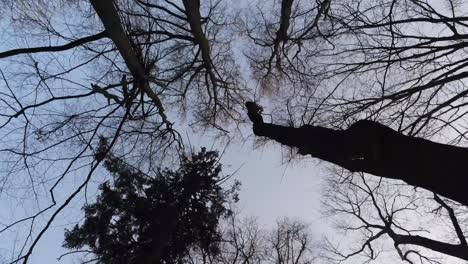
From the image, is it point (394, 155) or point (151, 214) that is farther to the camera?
point (151, 214)

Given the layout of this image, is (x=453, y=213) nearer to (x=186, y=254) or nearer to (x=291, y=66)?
(x=291, y=66)

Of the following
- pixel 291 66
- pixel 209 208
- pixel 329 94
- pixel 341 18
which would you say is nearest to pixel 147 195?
pixel 209 208

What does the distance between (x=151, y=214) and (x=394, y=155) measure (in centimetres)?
778

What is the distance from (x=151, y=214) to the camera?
31.1 feet

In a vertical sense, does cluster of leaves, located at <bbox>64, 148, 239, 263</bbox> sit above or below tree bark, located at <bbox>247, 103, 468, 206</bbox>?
above

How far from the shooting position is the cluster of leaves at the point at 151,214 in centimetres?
932

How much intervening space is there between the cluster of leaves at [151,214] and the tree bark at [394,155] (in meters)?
5.99

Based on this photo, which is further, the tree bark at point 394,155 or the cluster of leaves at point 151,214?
the cluster of leaves at point 151,214

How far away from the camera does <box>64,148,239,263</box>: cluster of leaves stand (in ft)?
30.6

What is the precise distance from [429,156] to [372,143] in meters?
0.41

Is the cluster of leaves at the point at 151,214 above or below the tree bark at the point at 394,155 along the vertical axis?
above

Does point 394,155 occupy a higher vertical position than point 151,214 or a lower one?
lower

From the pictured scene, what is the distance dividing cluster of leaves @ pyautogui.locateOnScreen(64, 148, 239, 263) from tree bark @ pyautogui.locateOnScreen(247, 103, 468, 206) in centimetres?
599

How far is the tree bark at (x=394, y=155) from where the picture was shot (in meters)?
2.52
